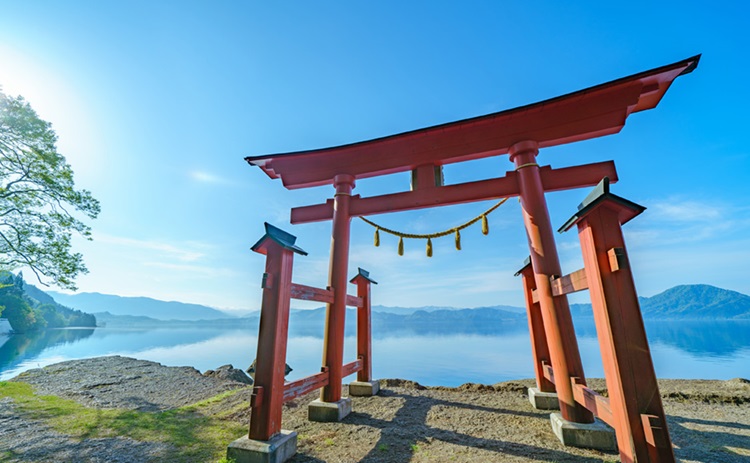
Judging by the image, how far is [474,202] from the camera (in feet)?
13.3

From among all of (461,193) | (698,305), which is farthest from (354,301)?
(698,305)

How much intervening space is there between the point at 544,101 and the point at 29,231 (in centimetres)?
1331

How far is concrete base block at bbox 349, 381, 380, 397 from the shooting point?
4.86 meters

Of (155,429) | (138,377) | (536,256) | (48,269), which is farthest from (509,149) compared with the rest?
(48,269)

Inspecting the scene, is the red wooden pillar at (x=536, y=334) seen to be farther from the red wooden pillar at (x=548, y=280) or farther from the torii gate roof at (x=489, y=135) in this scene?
the torii gate roof at (x=489, y=135)

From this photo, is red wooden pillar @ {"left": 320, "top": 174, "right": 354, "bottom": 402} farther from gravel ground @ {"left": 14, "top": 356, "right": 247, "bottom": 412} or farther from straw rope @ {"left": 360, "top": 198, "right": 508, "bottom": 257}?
gravel ground @ {"left": 14, "top": 356, "right": 247, "bottom": 412}

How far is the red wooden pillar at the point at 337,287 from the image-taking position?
3.93m

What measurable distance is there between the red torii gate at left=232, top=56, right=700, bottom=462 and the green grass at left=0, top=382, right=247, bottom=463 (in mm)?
1342

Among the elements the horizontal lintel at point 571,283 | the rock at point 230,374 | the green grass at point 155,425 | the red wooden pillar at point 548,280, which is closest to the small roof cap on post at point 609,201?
the horizontal lintel at point 571,283

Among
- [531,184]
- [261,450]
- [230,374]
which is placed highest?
[531,184]

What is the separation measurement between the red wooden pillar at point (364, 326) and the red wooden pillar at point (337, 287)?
1.03 meters

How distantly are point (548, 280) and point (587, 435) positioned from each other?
1460 millimetres

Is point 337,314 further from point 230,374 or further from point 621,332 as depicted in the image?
point 230,374

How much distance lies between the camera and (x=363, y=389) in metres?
4.88
